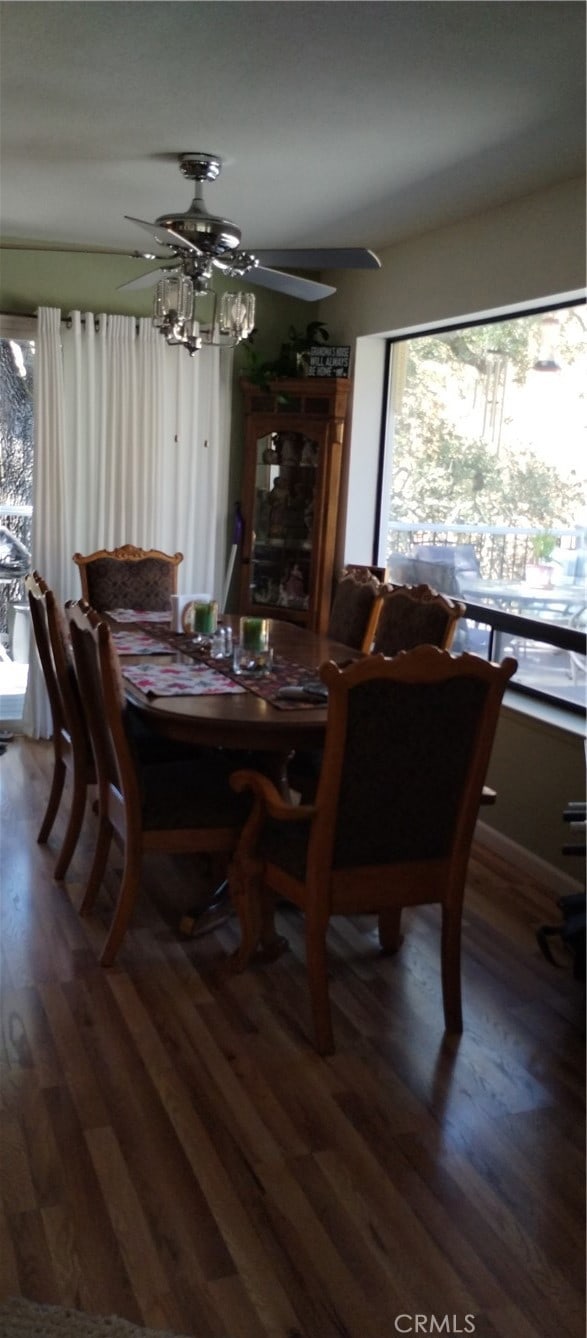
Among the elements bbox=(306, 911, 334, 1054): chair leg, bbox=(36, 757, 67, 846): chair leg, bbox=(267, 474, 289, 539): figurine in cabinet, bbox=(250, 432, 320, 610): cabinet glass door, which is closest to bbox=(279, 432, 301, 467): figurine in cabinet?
bbox=(250, 432, 320, 610): cabinet glass door

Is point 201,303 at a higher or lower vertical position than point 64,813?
higher

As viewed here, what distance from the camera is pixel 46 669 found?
3867 mm

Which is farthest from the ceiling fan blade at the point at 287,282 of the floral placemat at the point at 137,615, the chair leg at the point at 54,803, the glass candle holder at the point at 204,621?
the chair leg at the point at 54,803

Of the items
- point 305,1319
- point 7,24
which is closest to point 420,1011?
point 305,1319

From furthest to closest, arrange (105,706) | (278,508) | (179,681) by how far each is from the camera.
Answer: (278,508) < (179,681) < (105,706)

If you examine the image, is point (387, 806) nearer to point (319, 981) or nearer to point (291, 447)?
point (319, 981)

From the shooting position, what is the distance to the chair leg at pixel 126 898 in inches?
118

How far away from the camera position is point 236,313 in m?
3.41

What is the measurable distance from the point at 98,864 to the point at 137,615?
1523mm

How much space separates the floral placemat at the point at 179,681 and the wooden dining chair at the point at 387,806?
0.43 m

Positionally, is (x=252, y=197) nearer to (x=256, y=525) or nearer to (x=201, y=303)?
(x=201, y=303)

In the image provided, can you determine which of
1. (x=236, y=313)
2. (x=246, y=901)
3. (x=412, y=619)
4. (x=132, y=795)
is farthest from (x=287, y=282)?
(x=246, y=901)

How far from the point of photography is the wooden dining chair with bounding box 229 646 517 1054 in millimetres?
2459

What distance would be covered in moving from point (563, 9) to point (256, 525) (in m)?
3.55
